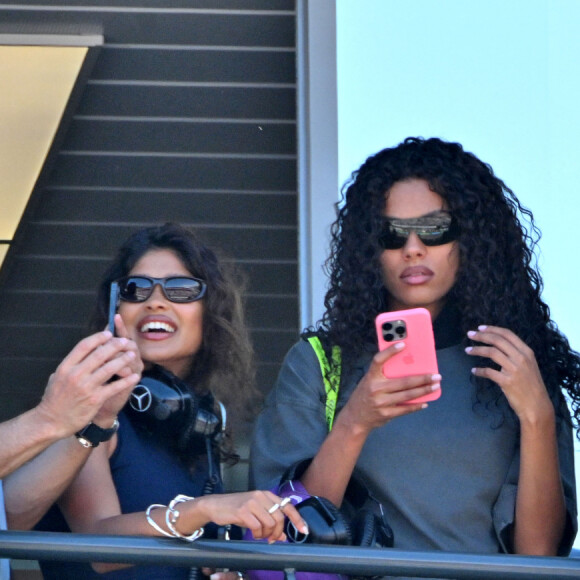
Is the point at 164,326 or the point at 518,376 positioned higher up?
the point at 164,326

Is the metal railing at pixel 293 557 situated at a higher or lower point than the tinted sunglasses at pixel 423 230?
lower

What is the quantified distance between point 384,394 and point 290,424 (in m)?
0.31

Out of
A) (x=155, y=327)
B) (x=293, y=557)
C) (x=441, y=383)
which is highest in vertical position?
(x=155, y=327)

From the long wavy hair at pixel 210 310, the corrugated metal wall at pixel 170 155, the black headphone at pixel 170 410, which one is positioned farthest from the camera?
the corrugated metal wall at pixel 170 155

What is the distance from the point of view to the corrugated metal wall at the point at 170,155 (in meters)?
5.90

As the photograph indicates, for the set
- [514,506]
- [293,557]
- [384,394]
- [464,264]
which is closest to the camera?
[293,557]

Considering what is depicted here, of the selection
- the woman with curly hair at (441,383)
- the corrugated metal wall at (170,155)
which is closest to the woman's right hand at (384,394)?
the woman with curly hair at (441,383)

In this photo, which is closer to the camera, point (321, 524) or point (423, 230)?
point (321, 524)

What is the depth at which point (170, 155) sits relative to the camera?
22.3 feet

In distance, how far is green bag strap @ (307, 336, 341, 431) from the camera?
8.65ft

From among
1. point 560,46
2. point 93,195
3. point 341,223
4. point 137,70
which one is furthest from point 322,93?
point 93,195

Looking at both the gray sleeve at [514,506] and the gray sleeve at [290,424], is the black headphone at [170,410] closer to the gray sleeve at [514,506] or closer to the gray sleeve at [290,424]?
the gray sleeve at [290,424]

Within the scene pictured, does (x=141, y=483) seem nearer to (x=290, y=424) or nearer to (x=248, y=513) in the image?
(x=290, y=424)

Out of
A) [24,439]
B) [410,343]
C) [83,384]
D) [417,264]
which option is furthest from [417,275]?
[24,439]
